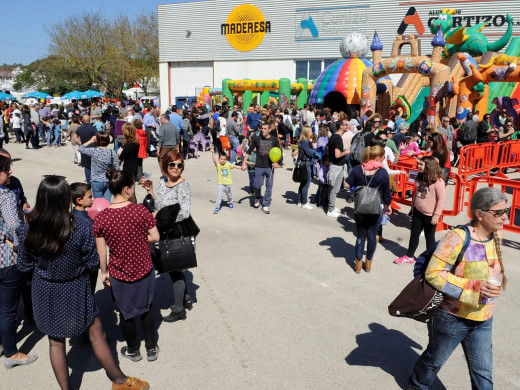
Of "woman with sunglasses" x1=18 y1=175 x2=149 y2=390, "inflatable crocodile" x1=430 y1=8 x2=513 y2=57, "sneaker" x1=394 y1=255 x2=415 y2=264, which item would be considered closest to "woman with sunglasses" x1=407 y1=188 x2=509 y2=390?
"woman with sunglasses" x1=18 y1=175 x2=149 y2=390

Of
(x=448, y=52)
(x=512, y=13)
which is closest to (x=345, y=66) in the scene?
(x=448, y=52)

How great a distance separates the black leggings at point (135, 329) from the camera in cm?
364

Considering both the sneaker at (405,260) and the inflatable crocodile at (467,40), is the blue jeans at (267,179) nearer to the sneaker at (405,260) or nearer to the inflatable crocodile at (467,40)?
the sneaker at (405,260)

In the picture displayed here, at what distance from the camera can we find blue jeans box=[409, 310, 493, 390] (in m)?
2.90

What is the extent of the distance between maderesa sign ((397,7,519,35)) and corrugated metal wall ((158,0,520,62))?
6 centimetres

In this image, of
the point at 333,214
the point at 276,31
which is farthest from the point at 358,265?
the point at 276,31

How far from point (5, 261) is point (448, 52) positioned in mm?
19305

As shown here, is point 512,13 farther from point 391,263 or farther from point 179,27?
point 391,263

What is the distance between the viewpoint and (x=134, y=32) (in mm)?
46969

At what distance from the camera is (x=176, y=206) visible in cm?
408

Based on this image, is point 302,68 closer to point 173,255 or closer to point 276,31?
point 276,31

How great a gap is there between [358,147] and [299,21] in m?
26.1

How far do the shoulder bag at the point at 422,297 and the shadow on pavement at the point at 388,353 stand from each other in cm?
91

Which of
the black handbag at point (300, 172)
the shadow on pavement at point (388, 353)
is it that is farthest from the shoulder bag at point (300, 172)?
the shadow on pavement at point (388, 353)
